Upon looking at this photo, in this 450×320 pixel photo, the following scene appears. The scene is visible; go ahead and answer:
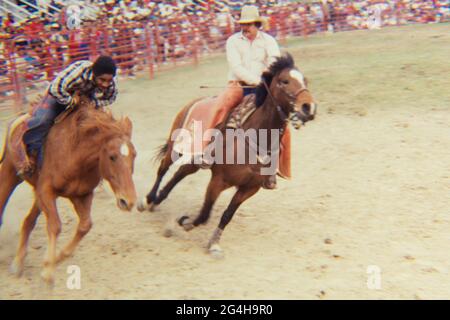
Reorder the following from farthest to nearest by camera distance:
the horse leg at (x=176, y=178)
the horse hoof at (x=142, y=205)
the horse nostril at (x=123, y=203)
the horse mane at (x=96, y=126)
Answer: the horse hoof at (x=142, y=205), the horse leg at (x=176, y=178), the horse mane at (x=96, y=126), the horse nostril at (x=123, y=203)

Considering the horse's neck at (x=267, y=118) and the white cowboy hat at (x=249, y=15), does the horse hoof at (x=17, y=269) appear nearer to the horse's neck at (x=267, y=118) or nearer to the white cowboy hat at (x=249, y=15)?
the horse's neck at (x=267, y=118)

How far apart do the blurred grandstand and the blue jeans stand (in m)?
6.58

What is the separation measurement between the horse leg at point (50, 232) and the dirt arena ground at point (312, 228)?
0.16 meters

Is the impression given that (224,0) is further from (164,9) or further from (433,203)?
(433,203)

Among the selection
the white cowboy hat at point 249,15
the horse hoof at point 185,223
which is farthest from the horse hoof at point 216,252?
the white cowboy hat at point 249,15

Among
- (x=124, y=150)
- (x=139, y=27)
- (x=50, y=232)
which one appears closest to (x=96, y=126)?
(x=124, y=150)

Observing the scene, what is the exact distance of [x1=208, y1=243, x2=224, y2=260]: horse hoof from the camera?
18.8 ft

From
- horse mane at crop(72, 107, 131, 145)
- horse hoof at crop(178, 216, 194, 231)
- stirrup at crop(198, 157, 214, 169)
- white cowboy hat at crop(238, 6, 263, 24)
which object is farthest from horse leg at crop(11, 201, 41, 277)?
white cowboy hat at crop(238, 6, 263, 24)

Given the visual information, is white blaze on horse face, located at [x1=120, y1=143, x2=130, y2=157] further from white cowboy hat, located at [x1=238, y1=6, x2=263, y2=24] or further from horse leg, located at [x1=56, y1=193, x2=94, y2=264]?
white cowboy hat, located at [x1=238, y1=6, x2=263, y2=24]

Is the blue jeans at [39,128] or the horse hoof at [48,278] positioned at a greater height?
the blue jeans at [39,128]

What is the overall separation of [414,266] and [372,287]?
2.06ft

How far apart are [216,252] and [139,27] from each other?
12543 mm

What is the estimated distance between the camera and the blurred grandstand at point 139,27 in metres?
13.8

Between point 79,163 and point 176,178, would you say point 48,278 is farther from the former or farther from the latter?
point 176,178
